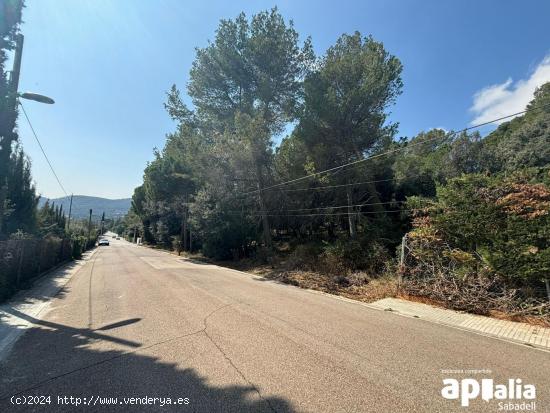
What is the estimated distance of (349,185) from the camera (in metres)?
14.8

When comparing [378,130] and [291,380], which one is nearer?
[291,380]

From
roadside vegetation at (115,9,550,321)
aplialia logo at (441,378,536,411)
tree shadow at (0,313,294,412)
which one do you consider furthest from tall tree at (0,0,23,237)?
aplialia logo at (441,378,536,411)

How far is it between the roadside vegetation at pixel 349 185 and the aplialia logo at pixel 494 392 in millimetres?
3706

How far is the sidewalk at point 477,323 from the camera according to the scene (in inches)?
200

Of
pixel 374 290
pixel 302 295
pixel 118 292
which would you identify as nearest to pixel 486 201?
pixel 374 290

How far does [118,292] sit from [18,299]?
2.57 m

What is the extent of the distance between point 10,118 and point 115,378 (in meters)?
7.89

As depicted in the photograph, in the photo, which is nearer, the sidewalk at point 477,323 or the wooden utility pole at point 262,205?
Result: the sidewalk at point 477,323

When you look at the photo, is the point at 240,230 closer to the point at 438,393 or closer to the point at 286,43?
the point at 286,43

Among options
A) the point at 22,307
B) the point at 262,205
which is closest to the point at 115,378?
the point at 22,307

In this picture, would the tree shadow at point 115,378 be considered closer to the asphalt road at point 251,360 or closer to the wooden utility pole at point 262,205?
the asphalt road at point 251,360

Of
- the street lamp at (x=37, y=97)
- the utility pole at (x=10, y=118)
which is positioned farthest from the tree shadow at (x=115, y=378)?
the street lamp at (x=37, y=97)

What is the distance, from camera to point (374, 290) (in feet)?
30.3

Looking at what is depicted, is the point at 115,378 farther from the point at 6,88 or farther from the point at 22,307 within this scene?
the point at 6,88
